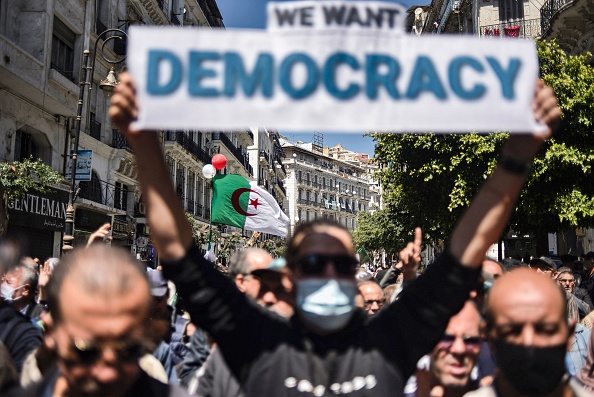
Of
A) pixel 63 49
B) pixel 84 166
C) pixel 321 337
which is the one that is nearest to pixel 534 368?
pixel 321 337

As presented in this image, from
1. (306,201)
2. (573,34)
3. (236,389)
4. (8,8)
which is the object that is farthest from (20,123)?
(306,201)

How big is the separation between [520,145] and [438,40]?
1.50 ft

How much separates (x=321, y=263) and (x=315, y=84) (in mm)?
608

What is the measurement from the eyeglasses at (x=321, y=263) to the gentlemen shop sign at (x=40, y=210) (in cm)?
1363

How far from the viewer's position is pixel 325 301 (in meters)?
2.12

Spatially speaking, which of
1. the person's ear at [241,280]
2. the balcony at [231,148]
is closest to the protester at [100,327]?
the person's ear at [241,280]

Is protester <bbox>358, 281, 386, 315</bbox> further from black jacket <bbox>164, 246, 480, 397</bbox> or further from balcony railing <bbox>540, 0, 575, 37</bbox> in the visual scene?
balcony railing <bbox>540, 0, 575, 37</bbox>

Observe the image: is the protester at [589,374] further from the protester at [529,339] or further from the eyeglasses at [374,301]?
the eyeglasses at [374,301]

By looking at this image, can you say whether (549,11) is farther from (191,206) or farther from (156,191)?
(156,191)

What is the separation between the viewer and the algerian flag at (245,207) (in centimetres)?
1004

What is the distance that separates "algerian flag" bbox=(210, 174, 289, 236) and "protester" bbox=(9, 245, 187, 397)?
7777mm

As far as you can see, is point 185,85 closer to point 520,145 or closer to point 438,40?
point 438,40

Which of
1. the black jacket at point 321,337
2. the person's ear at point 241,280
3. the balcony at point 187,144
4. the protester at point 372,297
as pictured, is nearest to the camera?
the black jacket at point 321,337

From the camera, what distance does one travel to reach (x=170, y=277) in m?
2.12
